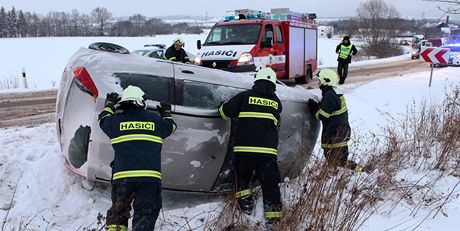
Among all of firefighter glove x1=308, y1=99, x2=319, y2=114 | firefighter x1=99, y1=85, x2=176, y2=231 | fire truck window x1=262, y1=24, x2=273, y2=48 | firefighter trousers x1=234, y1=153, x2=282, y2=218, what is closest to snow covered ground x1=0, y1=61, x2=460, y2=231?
firefighter trousers x1=234, y1=153, x2=282, y2=218

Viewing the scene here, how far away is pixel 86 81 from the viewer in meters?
3.77

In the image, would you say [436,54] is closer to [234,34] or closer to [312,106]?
[234,34]

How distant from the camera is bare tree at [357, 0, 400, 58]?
43.8 meters

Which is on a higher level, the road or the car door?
the car door

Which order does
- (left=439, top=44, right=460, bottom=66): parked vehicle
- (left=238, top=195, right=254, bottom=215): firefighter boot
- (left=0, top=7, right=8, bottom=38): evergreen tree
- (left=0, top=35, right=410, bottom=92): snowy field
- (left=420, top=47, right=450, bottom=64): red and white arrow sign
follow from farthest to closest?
(left=0, top=7, right=8, bottom=38): evergreen tree, (left=0, top=35, right=410, bottom=92): snowy field, (left=439, top=44, right=460, bottom=66): parked vehicle, (left=420, top=47, right=450, bottom=64): red and white arrow sign, (left=238, top=195, right=254, bottom=215): firefighter boot

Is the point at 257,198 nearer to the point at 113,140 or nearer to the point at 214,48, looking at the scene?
the point at 113,140

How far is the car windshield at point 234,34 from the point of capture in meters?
11.6

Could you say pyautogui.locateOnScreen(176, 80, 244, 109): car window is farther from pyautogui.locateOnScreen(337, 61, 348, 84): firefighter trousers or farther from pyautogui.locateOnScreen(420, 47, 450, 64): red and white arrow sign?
pyautogui.locateOnScreen(337, 61, 348, 84): firefighter trousers

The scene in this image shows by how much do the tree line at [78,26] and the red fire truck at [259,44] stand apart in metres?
95.2

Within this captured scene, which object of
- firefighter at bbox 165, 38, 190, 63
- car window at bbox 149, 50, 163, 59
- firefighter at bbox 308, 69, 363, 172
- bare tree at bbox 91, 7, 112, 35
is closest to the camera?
firefighter at bbox 308, 69, 363, 172

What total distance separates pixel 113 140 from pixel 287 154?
1.97 meters


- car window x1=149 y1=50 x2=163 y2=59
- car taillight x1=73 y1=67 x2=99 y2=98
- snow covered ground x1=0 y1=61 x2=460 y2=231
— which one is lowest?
snow covered ground x1=0 y1=61 x2=460 y2=231

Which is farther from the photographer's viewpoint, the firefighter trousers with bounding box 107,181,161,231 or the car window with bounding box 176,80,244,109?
the car window with bounding box 176,80,244,109

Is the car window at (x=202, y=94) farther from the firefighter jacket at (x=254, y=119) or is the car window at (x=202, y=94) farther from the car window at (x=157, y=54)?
the car window at (x=157, y=54)
